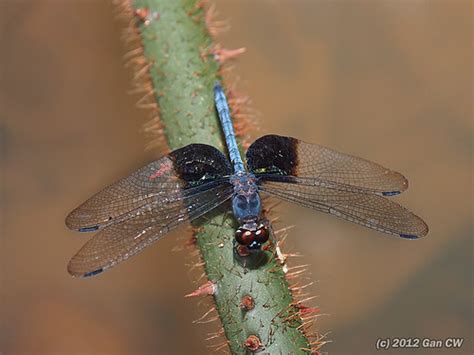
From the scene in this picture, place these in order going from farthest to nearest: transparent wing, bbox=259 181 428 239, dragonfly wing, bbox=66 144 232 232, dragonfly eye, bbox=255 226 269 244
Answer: transparent wing, bbox=259 181 428 239
dragonfly wing, bbox=66 144 232 232
dragonfly eye, bbox=255 226 269 244

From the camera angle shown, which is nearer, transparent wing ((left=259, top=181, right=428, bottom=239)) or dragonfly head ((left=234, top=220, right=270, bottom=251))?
dragonfly head ((left=234, top=220, right=270, bottom=251))

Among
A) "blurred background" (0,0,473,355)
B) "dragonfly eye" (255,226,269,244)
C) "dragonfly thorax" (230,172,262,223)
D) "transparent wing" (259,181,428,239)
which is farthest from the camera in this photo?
"blurred background" (0,0,473,355)

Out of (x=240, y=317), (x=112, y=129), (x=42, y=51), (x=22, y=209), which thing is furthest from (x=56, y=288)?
(x=240, y=317)

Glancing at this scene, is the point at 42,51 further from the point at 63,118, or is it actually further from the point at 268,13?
the point at 268,13

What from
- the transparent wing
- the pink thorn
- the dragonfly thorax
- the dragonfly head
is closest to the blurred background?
the transparent wing

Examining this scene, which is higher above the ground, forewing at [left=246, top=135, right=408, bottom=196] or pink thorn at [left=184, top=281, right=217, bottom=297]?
forewing at [left=246, top=135, right=408, bottom=196]

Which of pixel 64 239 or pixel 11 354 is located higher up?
pixel 64 239

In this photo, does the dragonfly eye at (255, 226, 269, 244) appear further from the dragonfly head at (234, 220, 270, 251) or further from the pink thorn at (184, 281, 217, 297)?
the pink thorn at (184, 281, 217, 297)

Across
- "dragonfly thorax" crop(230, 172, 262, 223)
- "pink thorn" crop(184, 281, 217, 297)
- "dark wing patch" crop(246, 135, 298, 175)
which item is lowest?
"pink thorn" crop(184, 281, 217, 297)
